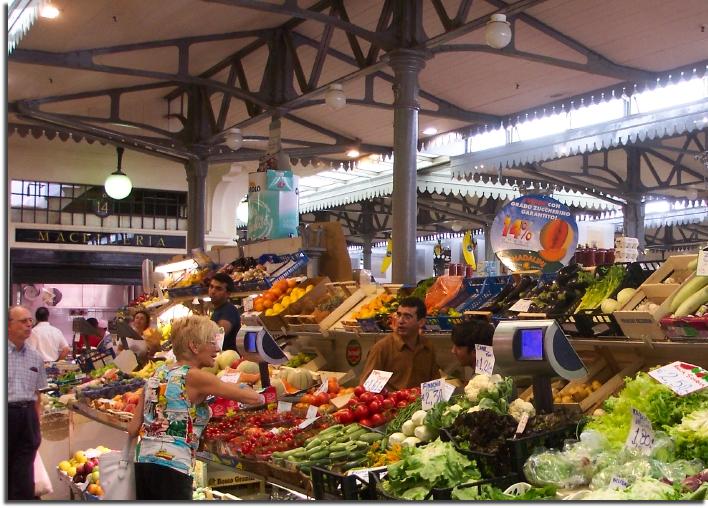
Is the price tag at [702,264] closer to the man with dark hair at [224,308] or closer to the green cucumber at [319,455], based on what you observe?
the green cucumber at [319,455]

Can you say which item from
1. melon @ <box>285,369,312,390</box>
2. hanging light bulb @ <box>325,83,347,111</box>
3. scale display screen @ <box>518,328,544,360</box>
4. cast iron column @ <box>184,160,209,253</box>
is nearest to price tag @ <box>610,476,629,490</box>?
scale display screen @ <box>518,328,544,360</box>

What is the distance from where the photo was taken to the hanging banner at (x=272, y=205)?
823cm

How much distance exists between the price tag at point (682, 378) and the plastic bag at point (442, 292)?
2.20 meters

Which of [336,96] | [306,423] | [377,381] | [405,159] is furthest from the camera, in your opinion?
[336,96]

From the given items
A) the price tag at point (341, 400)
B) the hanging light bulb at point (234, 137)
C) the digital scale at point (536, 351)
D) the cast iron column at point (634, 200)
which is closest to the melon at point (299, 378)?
the price tag at point (341, 400)

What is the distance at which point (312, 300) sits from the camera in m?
6.54

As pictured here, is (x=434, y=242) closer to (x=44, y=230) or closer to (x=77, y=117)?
(x=44, y=230)

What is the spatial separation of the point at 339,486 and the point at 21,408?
10.7 ft

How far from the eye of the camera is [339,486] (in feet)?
10.1

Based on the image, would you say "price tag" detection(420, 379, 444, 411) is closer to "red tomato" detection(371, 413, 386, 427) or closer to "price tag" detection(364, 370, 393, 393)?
"red tomato" detection(371, 413, 386, 427)

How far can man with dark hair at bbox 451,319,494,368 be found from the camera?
172 inches

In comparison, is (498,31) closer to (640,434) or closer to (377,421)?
(377,421)

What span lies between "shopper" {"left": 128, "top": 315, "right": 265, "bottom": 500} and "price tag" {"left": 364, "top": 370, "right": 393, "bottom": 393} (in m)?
1.17

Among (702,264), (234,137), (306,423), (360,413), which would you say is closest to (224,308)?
(306,423)
